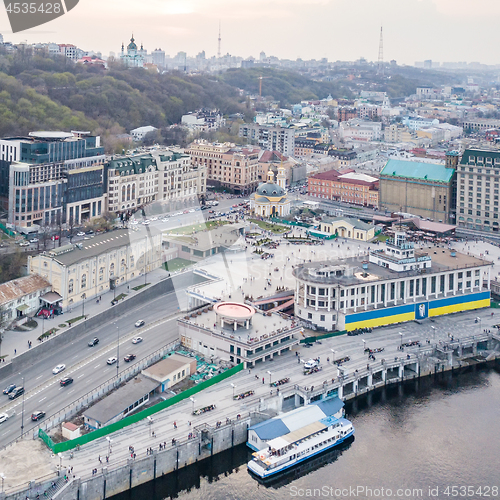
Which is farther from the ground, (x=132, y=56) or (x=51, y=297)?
(x=132, y=56)

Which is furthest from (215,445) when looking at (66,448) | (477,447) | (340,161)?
(340,161)

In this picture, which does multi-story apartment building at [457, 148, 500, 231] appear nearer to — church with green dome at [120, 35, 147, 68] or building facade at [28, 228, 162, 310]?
building facade at [28, 228, 162, 310]

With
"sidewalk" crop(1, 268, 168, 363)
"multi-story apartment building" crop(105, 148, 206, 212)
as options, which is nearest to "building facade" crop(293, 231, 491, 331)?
"sidewalk" crop(1, 268, 168, 363)

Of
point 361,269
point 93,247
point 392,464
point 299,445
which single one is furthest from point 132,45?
point 392,464

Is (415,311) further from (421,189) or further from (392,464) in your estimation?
(421,189)

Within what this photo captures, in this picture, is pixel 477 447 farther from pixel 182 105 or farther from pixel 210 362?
pixel 182 105

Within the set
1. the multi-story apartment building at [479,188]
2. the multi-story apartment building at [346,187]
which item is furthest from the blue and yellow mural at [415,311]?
the multi-story apartment building at [346,187]
